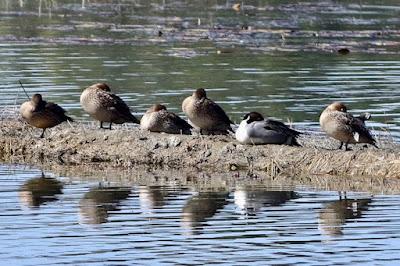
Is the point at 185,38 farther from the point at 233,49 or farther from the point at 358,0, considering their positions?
the point at 358,0

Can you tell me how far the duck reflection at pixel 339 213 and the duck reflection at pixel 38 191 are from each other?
3.37 meters

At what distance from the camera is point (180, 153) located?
16266 millimetres

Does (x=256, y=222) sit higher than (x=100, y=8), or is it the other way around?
(x=100, y=8)

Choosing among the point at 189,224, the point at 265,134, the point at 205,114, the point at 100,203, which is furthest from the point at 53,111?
the point at 189,224

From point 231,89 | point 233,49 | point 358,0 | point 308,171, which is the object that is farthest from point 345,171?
point 358,0

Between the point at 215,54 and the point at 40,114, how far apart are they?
46.3ft

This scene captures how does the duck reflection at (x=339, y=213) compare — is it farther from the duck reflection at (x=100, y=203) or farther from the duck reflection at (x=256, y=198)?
the duck reflection at (x=100, y=203)

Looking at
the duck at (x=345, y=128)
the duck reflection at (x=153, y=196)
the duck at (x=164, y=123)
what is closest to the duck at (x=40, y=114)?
the duck at (x=164, y=123)

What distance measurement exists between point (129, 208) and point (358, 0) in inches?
1370

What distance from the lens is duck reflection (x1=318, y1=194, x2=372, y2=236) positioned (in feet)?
38.3

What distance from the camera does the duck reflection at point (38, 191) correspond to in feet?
44.2

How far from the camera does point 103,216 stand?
1251 centimetres

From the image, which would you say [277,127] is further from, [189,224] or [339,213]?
[189,224]

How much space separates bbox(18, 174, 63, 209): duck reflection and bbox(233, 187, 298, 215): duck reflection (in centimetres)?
228
